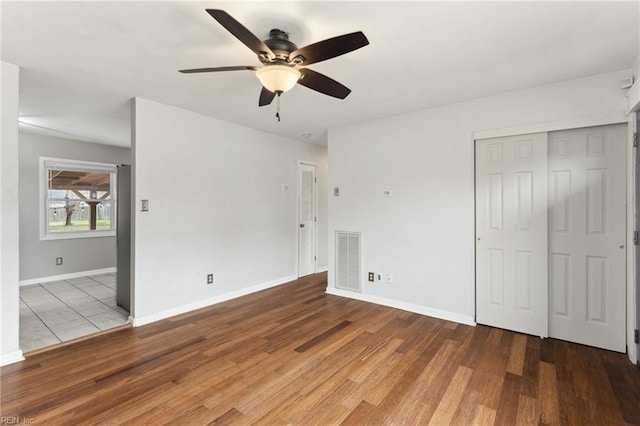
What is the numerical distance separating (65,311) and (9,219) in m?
1.75

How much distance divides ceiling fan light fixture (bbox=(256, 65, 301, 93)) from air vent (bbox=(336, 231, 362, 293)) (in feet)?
8.83

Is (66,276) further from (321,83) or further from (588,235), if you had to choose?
(588,235)

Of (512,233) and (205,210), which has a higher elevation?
(205,210)

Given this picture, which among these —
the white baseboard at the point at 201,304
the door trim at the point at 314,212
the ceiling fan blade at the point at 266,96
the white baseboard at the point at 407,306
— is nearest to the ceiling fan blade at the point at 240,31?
the ceiling fan blade at the point at 266,96

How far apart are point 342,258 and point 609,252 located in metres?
2.94

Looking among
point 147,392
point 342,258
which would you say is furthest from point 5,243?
point 342,258

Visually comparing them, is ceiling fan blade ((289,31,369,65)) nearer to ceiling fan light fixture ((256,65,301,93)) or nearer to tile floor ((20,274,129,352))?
ceiling fan light fixture ((256,65,301,93))

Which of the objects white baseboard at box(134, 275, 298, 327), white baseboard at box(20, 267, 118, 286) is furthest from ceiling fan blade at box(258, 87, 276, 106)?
white baseboard at box(20, 267, 118, 286)

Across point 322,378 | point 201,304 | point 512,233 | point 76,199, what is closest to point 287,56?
point 322,378

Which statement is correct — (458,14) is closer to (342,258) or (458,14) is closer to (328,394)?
(328,394)

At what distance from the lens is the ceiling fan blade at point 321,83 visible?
2031 mm

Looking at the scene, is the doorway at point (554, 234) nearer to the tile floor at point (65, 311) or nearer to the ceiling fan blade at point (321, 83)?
the ceiling fan blade at point (321, 83)

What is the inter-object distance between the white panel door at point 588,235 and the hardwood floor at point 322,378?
250 millimetres

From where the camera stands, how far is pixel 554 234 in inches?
117
